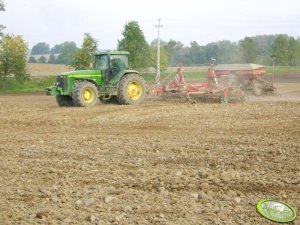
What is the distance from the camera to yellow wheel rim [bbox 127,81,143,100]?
16812mm

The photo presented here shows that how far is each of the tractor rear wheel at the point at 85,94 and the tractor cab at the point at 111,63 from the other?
0.70m

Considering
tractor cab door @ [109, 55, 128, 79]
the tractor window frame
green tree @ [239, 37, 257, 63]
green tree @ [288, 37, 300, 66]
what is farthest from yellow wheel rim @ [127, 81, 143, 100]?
green tree @ [288, 37, 300, 66]

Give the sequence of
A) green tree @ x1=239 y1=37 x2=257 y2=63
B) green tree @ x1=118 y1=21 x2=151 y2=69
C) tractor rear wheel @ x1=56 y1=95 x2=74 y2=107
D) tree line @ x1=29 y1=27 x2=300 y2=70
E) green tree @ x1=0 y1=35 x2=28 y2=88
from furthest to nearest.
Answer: green tree @ x1=239 y1=37 x2=257 y2=63 → tree line @ x1=29 y1=27 x2=300 y2=70 → green tree @ x1=118 y1=21 x2=151 y2=69 → green tree @ x1=0 y1=35 x2=28 y2=88 → tractor rear wheel @ x1=56 y1=95 x2=74 y2=107

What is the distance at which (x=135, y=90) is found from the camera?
1698 centimetres

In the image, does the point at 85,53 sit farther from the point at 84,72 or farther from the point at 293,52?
the point at 293,52

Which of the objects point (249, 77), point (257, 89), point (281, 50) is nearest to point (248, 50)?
point (281, 50)

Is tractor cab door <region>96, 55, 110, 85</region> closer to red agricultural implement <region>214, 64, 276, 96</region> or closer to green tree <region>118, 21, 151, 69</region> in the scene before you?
red agricultural implement <region>214, 64, 276, 96</region>

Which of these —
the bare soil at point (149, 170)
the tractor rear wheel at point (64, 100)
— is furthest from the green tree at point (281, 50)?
the bare soil at point (149, 170)

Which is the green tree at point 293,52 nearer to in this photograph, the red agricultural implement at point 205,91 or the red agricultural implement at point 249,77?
the red agricultural implement at point 249,77

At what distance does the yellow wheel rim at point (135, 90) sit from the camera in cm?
1681

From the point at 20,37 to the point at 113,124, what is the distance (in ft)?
101

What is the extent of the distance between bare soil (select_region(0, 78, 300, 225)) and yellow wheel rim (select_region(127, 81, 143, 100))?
5.11m

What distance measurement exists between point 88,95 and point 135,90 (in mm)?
2022

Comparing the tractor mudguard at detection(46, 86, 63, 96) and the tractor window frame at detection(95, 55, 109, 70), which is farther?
the tractor window frame at detection(95, 55, 109, 70)
